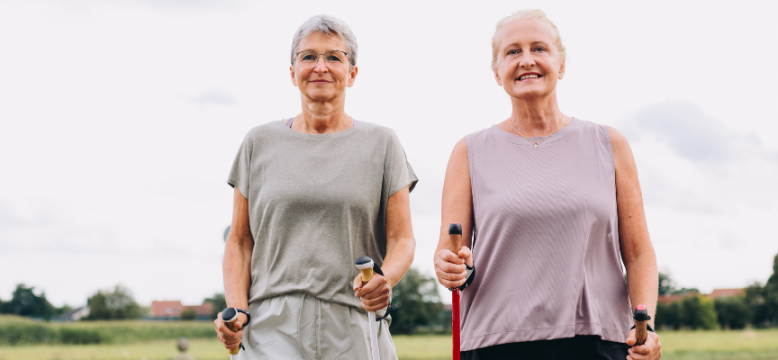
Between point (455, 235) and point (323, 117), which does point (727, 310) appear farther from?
point (455, 235)

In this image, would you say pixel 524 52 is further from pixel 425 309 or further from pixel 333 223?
pixel 425 309

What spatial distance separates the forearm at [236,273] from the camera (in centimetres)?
312

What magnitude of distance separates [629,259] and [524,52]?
0.97 meters

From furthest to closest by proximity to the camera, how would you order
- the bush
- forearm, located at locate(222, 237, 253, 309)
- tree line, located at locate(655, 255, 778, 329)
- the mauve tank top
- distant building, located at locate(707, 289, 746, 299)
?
distant building, located at locate(707, 289, 746, 299) → the bush → tree line, located at locate(655, 255, 778, 329) → forearm, located at locate(222, 237, 253, 309) → the mauve tank top

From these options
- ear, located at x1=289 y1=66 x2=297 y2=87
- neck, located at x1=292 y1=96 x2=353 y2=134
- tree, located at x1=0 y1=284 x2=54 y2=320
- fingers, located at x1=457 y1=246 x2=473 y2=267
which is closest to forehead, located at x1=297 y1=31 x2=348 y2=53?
ear, located at x1=289 y1=66 x2=297 y2=87

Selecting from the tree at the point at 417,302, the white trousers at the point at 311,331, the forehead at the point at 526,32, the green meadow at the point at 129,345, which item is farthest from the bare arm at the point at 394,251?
the tree at the point at 417,302

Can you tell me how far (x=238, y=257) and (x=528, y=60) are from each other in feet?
5.33

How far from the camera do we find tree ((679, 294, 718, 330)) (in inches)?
2753

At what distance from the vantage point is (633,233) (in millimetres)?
2756

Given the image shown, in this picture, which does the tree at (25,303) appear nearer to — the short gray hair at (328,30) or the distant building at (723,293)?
the distant building at (723,293)

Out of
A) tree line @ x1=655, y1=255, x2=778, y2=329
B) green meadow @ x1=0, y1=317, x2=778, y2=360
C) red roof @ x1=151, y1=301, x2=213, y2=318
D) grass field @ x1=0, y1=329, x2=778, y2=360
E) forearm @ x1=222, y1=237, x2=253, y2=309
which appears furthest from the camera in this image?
red roof @ x1=151, y1=301, x2=213, y2=318

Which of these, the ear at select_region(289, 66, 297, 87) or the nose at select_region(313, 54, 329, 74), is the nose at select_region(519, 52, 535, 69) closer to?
the nose at select_region(313, 54, 329, 74)

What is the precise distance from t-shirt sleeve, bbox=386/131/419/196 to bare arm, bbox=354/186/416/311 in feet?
0.10

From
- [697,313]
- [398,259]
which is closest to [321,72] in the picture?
[398,259]
